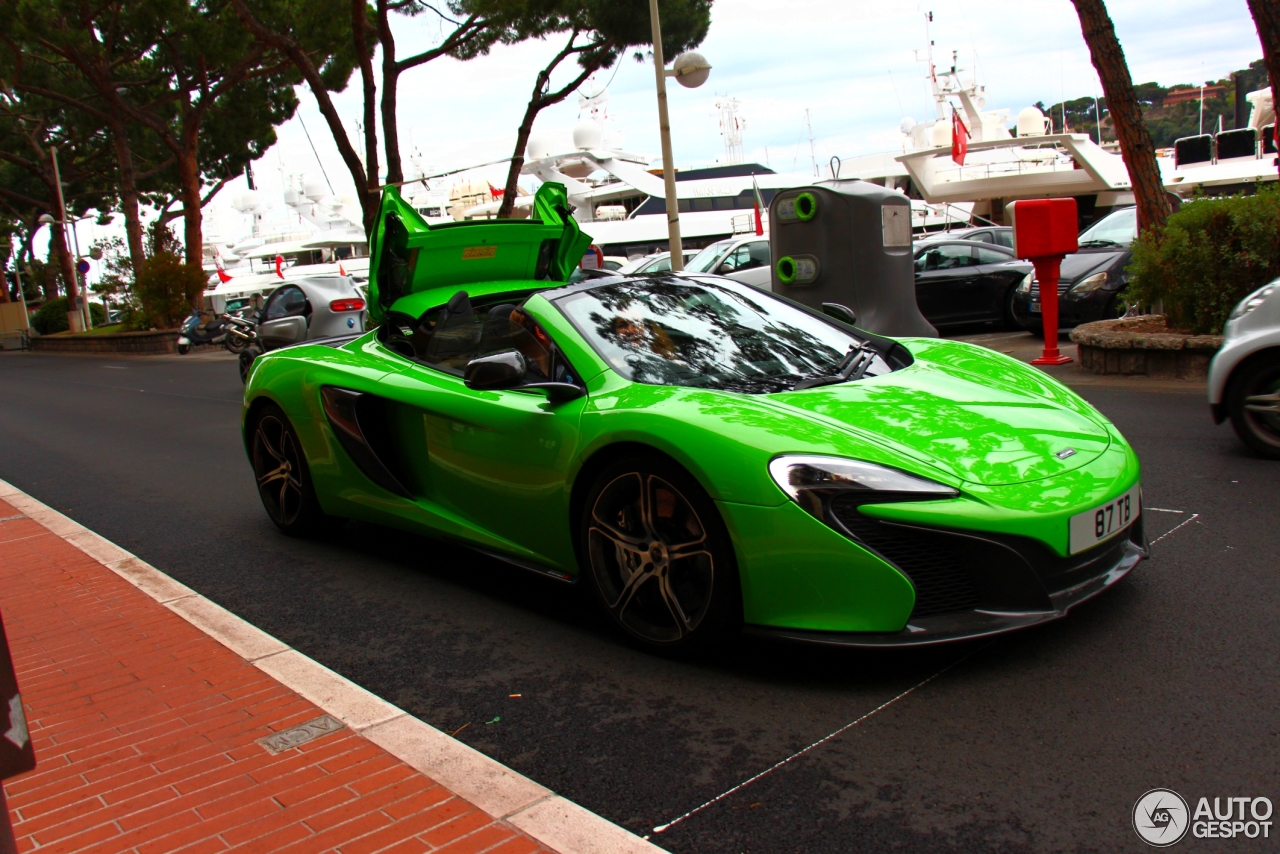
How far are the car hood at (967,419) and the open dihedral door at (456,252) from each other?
2673 mm

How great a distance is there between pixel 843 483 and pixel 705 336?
1315 millimetres

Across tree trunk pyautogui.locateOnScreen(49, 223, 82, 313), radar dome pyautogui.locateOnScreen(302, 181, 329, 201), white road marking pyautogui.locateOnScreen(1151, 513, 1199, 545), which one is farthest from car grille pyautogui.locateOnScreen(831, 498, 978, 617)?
radar dome pyautogui.locateOnScreen(302, 181, 329, 201)

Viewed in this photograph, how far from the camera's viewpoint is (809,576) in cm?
314

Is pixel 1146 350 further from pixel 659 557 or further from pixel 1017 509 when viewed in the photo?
pixel 659 557

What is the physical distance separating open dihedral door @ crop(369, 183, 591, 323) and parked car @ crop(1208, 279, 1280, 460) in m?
3.62

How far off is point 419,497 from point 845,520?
2.20 m

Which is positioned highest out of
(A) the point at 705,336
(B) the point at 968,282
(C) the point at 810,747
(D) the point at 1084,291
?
(A) the point at 705,336

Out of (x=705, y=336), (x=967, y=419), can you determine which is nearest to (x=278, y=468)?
(x=705, y=336)

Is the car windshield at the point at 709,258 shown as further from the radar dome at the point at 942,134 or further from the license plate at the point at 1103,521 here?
the radar dome at the point at 942,134

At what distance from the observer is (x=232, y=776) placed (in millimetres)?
2986

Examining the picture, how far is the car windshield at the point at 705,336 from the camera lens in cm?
397

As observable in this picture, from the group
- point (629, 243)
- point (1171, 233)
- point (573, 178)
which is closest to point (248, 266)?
point (573, 178)

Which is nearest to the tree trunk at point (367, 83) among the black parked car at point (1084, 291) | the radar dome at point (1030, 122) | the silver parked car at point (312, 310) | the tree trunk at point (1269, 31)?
the silver parked car at point (312, 310)

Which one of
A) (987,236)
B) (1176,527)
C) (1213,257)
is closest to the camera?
(1176,527)
